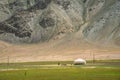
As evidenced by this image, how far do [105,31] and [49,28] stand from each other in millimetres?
29846

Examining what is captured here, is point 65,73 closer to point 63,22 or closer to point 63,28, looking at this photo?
point 63,28

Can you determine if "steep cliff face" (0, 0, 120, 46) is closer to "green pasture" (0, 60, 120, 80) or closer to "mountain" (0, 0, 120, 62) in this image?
"mountain" (0, 0, 120, 62)

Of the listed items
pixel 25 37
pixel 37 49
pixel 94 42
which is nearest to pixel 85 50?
pixel 94 42

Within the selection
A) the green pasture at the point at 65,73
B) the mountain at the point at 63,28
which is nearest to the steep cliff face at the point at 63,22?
the mountain at the point at 63,28

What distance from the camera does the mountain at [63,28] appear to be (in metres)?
163

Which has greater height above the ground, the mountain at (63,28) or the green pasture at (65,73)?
the mountain at (63,28)

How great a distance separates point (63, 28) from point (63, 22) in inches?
140

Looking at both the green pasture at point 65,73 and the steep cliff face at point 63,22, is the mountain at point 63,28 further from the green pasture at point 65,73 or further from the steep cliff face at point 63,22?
the green pasture at point 65,73

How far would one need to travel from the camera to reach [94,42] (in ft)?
538

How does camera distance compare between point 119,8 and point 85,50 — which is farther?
point 119,8

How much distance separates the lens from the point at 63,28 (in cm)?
18125

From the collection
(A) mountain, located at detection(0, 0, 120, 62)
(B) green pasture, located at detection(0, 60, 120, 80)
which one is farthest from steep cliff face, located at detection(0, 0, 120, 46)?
(B) green pasture, located at detection(0, 60, 120, 80)

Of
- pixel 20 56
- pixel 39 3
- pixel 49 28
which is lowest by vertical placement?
pixel 20 56

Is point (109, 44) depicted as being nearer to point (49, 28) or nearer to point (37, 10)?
point (49, 28)
